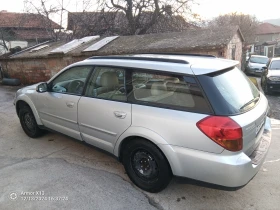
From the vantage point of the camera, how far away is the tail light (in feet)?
6.95

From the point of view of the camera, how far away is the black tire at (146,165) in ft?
8.33

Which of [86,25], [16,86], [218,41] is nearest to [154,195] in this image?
[218,41]

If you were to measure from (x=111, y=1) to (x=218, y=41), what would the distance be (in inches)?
345

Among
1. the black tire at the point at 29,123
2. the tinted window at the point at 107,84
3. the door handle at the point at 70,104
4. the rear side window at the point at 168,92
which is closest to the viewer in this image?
the rear side window at the point at 168,92

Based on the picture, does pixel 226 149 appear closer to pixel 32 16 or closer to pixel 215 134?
pixel 215 134

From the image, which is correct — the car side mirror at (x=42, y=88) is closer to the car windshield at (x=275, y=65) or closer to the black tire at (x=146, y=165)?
the black tire at (x=146, y=165)

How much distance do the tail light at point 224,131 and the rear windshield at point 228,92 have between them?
0.29 ft

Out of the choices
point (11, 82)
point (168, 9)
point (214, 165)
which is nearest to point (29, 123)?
point (214, 165)

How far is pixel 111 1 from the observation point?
1312 cm

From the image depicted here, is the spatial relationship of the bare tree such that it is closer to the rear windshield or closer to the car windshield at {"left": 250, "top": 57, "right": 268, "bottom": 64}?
the car windshield at {"left": 250, "top": 57, "right": 268, "bottom": 64}

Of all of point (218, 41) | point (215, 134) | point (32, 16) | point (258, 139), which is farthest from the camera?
point (32, 16)

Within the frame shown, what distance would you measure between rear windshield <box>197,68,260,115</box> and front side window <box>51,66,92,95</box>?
1.72 meters
